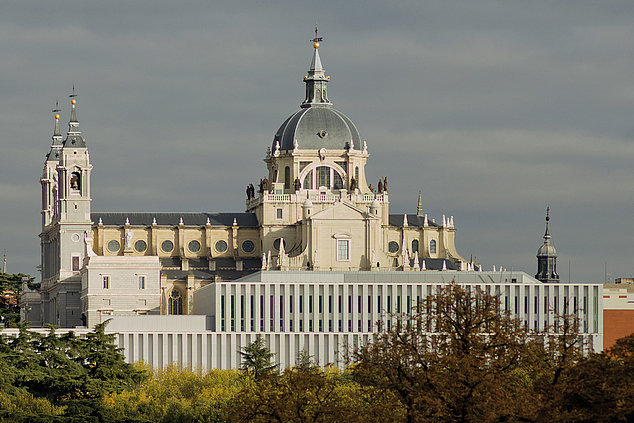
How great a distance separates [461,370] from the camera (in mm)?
103188

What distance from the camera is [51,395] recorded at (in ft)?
497

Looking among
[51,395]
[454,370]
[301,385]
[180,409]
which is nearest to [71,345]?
[51,395]

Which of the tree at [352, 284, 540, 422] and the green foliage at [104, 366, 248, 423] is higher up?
the tree at [352, 284, 540, 422]

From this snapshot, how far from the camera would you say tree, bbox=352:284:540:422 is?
102000 millimetres

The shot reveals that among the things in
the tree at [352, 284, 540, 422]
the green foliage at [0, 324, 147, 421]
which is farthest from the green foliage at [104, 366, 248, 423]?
the tree at [352, 284, 540, 422]

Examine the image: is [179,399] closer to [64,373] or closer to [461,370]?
[64,373]

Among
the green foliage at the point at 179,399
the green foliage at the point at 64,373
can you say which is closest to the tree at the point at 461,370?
the green foliage at the point at 179,399

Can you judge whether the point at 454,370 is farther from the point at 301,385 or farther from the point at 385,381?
the point at 301,385

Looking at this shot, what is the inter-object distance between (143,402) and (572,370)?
57.3 metres

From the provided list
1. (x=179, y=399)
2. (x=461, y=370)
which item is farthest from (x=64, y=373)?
(x=461, y=370)

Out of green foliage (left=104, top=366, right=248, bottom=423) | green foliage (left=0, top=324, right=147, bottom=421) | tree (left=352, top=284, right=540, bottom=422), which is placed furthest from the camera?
green foliage (left=0, top=324, right=147, bottom=421)

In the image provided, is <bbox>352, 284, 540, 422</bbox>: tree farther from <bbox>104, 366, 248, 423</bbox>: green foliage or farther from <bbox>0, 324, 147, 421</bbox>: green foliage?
<bbox>0, 324, 147, 421</bbox>: green foliage

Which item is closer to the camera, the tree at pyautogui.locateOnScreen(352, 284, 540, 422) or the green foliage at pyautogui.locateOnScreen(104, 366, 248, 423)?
the tree at pyautogui.locateOnScreen(352, 284, 540, 422)

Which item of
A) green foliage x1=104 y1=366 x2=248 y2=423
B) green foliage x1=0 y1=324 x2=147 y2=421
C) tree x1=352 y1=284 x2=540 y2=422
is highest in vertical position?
tree x1=352 y1=284 x2=540 y2=422
